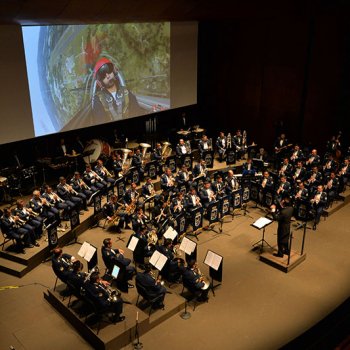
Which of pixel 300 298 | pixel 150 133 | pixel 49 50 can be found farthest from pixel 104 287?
pixel 150 133

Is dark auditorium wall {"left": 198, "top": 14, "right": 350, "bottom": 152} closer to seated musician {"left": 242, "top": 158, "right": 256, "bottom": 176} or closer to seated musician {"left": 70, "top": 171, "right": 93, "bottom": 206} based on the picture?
seated musician {"left": 242, "top": 158, "right": 256, "bottom": 176}

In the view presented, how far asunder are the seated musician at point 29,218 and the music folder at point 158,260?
377 cm

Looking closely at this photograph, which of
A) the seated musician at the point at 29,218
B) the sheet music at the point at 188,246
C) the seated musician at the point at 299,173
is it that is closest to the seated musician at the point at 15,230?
the seated musician at the point at 29,218

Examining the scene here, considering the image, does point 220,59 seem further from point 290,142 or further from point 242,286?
point 242,286

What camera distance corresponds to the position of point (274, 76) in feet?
59.5

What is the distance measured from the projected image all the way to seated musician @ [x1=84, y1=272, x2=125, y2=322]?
295 inches

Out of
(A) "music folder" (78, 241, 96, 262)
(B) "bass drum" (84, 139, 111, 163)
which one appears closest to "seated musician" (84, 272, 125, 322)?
(A) "music folder" (78, 241, 96, 262)

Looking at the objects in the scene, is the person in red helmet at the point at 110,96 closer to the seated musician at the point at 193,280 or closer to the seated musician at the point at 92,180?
the seated musician at the point at 92,180

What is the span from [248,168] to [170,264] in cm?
585

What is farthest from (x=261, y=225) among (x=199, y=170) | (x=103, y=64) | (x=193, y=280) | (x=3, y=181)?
(x=103, y=64)

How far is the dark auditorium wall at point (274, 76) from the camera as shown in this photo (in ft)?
54.3

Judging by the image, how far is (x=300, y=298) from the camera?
970 cm

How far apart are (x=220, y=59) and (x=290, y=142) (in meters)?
5.02

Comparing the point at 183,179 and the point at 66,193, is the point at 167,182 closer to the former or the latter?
the point at 183,179
